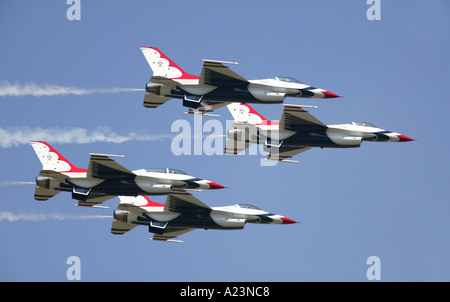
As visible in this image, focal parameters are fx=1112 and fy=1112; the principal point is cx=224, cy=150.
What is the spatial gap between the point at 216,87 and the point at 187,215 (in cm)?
1009

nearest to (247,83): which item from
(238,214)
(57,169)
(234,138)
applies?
(234,138)

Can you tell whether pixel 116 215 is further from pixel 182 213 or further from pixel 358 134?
pixel 358 134

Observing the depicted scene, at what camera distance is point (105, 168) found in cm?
8181

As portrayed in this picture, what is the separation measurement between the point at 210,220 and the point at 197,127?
7.92m

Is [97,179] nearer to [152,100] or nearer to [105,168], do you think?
[105,168]

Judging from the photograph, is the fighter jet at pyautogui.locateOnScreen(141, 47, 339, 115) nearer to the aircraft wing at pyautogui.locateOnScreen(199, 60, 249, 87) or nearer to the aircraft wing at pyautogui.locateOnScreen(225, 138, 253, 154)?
the aircraft wing at pyautogui.locateOnScreen(199, 60, 249, 87)

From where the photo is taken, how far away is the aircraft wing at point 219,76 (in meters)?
81.4

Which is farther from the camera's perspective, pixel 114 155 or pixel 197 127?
pixel 197 127

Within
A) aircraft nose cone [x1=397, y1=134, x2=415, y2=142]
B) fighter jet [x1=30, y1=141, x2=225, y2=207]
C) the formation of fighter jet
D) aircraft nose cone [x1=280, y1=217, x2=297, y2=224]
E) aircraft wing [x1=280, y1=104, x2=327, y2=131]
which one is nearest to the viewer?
fighter jet [x1=30, y1=141, x2=225, y2=207]

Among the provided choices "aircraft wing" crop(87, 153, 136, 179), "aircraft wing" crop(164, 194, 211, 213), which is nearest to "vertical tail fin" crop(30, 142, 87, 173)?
"aircraft wing" crop(87, 153, 136, 179)

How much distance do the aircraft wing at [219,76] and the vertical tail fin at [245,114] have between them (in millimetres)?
5172

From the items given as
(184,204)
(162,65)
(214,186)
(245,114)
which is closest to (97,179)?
(184,204)

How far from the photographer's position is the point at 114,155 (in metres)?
80.4

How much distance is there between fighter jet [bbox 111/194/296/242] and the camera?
84.2 metres
